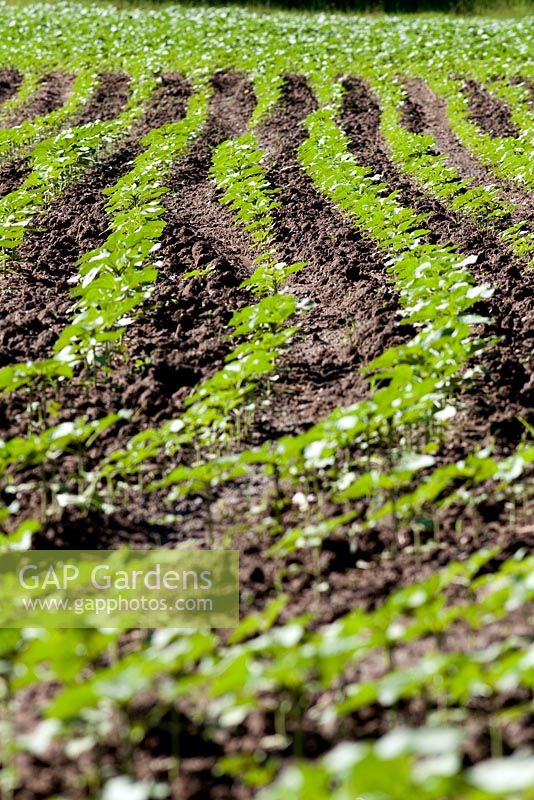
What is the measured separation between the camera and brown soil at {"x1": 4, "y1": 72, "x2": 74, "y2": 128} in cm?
1404

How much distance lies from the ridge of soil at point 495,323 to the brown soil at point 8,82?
760 centimetres

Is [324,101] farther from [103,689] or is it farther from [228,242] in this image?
[103,689]

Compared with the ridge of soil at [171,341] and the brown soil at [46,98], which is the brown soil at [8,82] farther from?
the ridge of soil at [171,341]

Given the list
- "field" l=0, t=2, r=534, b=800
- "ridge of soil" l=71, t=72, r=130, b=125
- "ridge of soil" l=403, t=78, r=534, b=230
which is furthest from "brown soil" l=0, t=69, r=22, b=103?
"ridge of soil" l=403, t=78, r=534, b=230

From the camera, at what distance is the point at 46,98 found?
1545cm

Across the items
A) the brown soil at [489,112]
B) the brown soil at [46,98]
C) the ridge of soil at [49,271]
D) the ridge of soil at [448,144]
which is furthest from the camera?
the brown soil at [46,98]

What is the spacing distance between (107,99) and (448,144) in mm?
5423

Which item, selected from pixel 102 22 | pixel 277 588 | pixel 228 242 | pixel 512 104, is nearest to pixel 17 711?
pixel 277 588

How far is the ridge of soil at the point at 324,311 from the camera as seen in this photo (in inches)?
196

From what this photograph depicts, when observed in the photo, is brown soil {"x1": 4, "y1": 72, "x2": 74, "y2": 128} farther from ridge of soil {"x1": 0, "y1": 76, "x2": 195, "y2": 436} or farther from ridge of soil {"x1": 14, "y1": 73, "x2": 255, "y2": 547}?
ridge of soil {"x1": 14, "y1": 73, "x2": 255, "y2": 547}

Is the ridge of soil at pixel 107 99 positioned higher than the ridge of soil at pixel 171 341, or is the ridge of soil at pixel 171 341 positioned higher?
the ridge of soil at pixel 171 341

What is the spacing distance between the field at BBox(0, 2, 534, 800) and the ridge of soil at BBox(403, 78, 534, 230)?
75mm

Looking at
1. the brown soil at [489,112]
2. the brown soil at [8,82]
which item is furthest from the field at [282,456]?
the brown soil at [8,82]

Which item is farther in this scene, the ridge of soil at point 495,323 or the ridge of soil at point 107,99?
the ridge of soil at point 107,99
